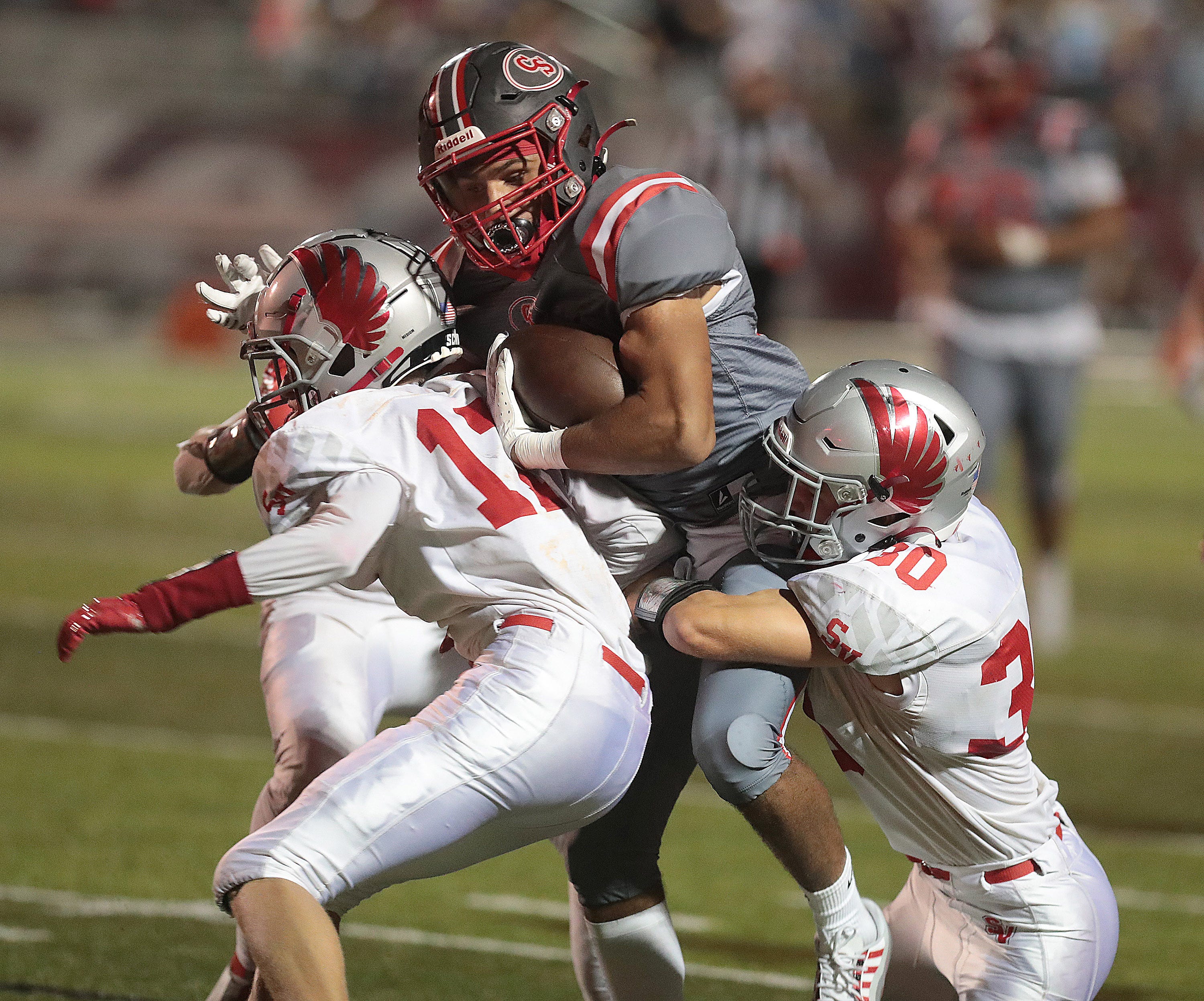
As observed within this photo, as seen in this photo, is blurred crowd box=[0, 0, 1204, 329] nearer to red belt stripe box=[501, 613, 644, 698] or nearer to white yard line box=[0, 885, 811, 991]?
white yard line box=[0, 885, 811, 991]

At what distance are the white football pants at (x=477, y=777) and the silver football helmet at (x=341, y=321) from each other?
58cm

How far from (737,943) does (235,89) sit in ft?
55.0

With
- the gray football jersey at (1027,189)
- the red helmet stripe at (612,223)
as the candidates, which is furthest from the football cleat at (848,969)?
the gray football jersey at (1027,189)

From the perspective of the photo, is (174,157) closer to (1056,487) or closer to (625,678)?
(1056,487)

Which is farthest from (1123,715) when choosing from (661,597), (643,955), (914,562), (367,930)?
(661,597)

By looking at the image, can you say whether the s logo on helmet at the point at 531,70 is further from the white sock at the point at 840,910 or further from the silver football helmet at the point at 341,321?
the white sock at the point at 840,910

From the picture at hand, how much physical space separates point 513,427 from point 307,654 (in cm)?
82

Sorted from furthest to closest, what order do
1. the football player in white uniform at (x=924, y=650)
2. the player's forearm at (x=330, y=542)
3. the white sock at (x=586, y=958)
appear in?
the white sock at (x=586, y=958)
the football player in white uniform at (x=924, y=650)
the player's forearm at (x=330, y=542)

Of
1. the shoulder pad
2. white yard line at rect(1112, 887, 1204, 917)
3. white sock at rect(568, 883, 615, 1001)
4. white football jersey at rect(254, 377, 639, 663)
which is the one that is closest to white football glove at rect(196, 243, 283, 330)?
white football jersey at rect(254, 377, 639, 663)

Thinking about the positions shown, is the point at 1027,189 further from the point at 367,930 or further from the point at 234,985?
the point at 234,985

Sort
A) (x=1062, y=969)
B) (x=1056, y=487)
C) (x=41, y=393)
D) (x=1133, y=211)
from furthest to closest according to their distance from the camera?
(x=1133, y=211)
(x=41, y=393)
(x=1056, y=487)
(x=1062, y=969)

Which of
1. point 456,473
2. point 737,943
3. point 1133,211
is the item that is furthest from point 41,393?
point 456,473

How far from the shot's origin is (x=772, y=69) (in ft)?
32.4

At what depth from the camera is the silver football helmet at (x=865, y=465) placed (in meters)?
2.86
